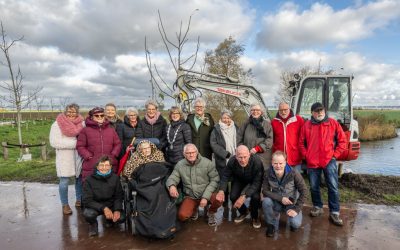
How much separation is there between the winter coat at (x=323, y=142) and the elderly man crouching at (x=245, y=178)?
86 cm

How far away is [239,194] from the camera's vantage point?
16.2ft

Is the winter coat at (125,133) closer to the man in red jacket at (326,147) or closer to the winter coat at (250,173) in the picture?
the winter coat at (250,173)

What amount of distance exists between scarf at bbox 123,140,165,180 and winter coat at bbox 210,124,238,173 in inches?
37.0

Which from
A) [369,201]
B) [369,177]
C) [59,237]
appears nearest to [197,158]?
[59,237]

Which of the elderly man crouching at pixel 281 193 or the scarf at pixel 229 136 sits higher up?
the scarf at pixel 229 136

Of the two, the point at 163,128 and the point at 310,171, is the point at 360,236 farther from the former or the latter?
the point at 163,128

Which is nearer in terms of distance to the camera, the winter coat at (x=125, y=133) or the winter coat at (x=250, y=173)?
the winter coat at (x=250, y=173)

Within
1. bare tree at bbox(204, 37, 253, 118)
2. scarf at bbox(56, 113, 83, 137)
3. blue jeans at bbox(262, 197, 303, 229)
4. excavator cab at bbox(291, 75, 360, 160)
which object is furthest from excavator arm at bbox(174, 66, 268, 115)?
bare tree at bbox(204, 37, 253, 118)

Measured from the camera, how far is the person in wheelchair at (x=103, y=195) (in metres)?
4.54

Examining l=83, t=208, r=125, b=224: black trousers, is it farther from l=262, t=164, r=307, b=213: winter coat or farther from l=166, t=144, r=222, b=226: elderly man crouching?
l=262, t=164, r=307, b=213: winter coat

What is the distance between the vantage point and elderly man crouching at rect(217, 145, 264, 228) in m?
4.72

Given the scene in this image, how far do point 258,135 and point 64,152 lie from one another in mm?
3285

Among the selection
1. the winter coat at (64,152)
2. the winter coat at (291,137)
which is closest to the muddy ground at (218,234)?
the winter coat at (64,152)

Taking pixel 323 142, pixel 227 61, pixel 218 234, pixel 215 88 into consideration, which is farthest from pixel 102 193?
pixel 227 61
